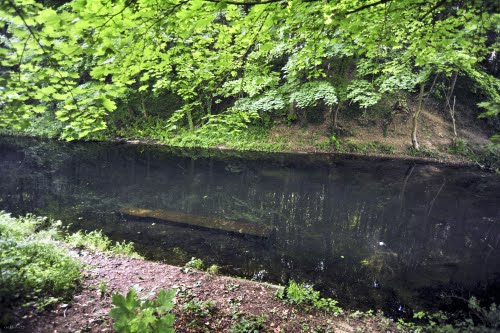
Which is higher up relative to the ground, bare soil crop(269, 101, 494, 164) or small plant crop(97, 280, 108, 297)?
bare soil crop(269, 101, 494, 164)

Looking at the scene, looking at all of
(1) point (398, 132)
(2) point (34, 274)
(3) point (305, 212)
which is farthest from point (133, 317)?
(1) point (398, 132)

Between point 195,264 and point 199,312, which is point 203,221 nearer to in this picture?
point 195,264

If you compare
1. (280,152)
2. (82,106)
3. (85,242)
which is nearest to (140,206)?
(85,242)

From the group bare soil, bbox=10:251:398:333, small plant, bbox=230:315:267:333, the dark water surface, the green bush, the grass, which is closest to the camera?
the green bush

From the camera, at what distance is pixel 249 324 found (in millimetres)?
4426

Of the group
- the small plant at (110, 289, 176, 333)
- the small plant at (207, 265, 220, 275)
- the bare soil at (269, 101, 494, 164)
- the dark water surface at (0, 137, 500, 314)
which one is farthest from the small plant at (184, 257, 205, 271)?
the bare soil at (269, 101, 494, 164)

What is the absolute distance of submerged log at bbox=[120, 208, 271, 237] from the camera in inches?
358

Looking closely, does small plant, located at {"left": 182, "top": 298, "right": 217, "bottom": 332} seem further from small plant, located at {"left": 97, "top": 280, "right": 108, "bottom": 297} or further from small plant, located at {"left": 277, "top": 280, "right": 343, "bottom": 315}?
small plant, located at {"left": 97, "top": 280, "right": 108, "bottom": 297}

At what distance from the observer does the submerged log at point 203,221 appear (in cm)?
909

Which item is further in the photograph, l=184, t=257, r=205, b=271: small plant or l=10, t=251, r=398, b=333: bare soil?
l=184, t=257, r=205, b=271: small plant

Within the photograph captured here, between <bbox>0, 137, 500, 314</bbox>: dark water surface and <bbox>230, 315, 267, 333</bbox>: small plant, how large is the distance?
2.16 metres

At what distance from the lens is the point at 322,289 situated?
251 inches

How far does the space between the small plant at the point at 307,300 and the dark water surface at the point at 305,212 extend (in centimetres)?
76

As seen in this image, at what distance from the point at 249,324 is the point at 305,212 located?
674 cm
